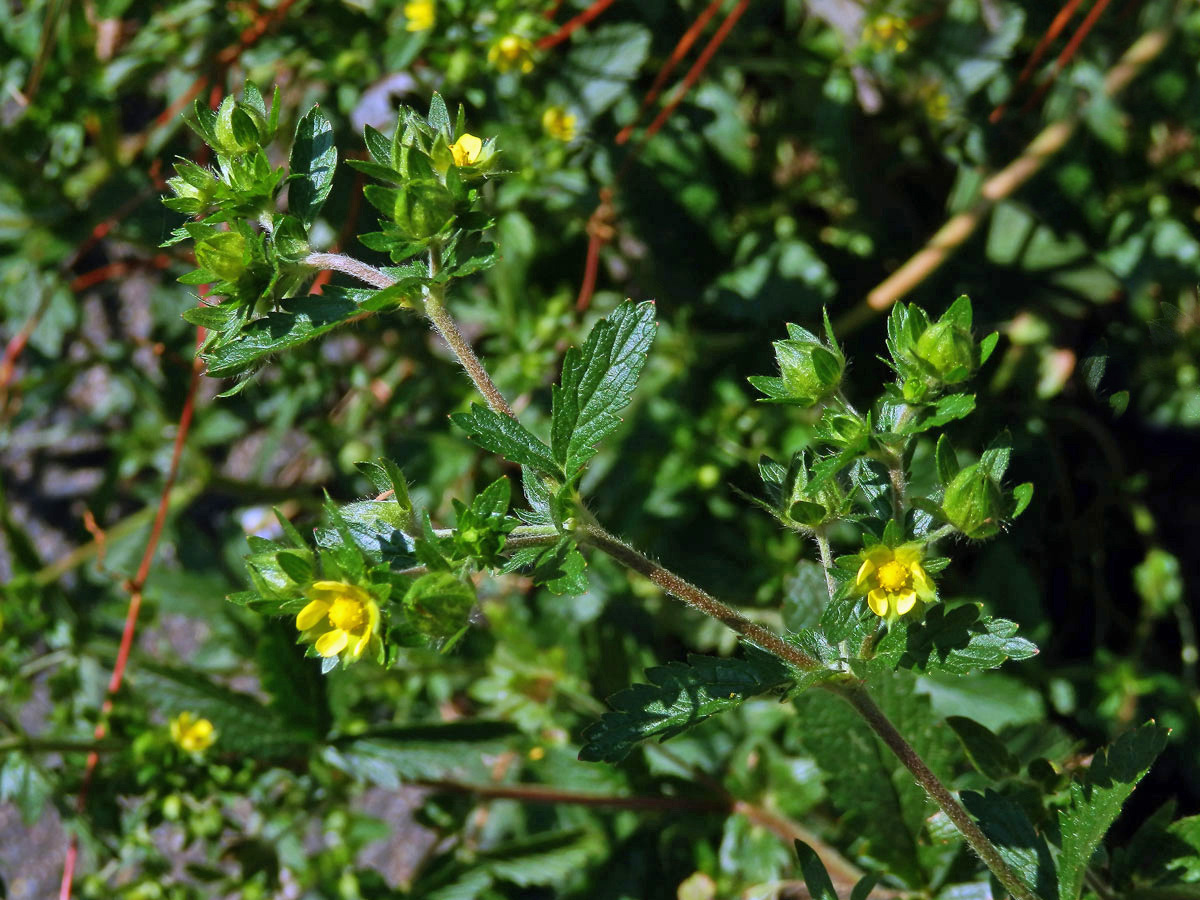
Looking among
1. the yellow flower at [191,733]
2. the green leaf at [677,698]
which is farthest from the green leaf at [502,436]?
the yellow flower at [191,733]

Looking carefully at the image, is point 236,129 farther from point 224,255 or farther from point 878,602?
point 878,602

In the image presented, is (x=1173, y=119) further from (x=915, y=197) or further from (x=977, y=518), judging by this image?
(x=977, y=518)

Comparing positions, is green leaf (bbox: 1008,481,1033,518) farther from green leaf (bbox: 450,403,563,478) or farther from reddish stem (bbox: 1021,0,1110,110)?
reddish stem (bbox: 1021,0,1110,110)

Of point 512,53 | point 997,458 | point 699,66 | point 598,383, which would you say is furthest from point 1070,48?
point 598,383

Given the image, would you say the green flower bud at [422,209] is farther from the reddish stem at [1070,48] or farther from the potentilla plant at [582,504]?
the reddish stem at [1070,48]

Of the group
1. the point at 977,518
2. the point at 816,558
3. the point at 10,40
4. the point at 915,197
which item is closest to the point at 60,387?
the point at 10,40
